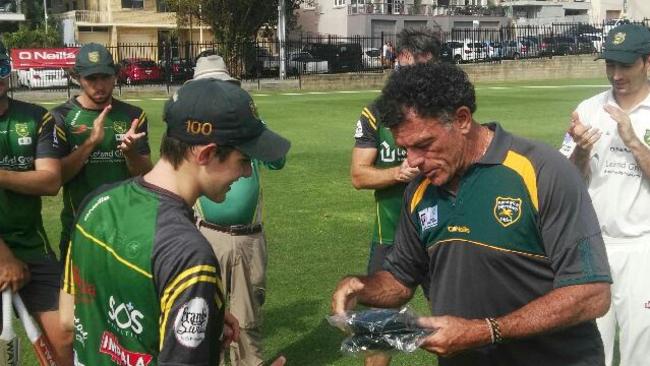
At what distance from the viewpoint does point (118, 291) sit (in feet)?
9.44

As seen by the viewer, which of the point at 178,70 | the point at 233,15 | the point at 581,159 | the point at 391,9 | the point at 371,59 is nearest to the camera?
the point at 581,159

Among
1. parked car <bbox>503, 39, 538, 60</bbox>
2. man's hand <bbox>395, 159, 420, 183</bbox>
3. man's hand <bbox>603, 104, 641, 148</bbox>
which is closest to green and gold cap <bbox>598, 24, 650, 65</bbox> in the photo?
man's hand <bbox>603, 104, 641, 148</bbox>

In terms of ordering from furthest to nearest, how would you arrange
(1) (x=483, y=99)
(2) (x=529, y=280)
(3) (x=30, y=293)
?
(1) (x=483, y=99), (3) (x=30, y=293), (2) (x=529, y=280)

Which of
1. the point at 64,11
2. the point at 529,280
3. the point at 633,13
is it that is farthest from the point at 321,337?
the point at 633,13

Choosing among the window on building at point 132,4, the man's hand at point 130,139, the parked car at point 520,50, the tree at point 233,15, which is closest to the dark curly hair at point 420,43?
the man's hand at point 130,139

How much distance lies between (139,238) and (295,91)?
34.1m


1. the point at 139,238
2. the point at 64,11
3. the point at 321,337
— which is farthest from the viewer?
the point at 64,11

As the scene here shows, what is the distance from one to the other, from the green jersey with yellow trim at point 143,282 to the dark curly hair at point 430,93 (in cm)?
101

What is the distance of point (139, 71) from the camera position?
129ft

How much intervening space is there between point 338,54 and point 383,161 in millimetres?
37818

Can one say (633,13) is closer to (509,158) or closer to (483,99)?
(483,99)

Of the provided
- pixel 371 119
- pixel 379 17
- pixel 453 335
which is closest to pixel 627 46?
pixel 371 119

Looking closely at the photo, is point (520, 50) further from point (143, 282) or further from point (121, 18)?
point (143, 282)

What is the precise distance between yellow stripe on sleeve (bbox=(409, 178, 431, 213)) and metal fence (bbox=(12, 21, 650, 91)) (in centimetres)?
3128
